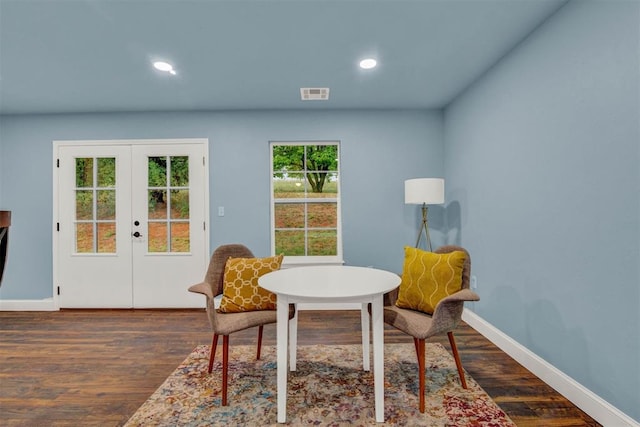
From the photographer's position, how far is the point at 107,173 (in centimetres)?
364

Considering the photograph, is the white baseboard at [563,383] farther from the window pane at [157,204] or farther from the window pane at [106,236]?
the window pane at [106,236]

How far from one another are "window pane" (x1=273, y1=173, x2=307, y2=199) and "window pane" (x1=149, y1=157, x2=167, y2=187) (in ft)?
4.16

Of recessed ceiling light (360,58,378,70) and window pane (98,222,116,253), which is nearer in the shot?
recessed ceiling light (360,58,378,70)

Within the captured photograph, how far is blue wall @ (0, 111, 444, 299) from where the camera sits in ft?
Result: 11.9

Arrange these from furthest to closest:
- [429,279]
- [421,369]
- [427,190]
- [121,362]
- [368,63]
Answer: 1. [427,190]
2. [368,63]
3. [121,362]
4. [429,279]
5. [421,369]

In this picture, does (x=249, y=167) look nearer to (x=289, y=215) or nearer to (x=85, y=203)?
(x=289, y=215)

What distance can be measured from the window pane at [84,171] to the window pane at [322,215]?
2.59 m

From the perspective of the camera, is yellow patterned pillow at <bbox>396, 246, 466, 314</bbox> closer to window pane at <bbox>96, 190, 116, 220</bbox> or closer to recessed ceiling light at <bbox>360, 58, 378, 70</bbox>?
recessed ceiling light at <bbox>360, 58, 378, 70</bbox>

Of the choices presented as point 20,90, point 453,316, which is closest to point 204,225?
point 20,90

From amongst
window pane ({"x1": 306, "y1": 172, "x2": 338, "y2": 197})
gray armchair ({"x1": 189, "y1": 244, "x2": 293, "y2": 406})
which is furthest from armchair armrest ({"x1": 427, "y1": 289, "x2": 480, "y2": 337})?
window pane ({"x1": 306, "y1": 172, "x2": 338, "y2": 197})

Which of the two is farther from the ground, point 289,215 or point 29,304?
point 289,215

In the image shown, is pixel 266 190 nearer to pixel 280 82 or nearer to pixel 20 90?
pixel 280 82

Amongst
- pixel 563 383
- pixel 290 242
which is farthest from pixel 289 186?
pixel 563 383

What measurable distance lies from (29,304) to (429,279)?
4.45 metres
